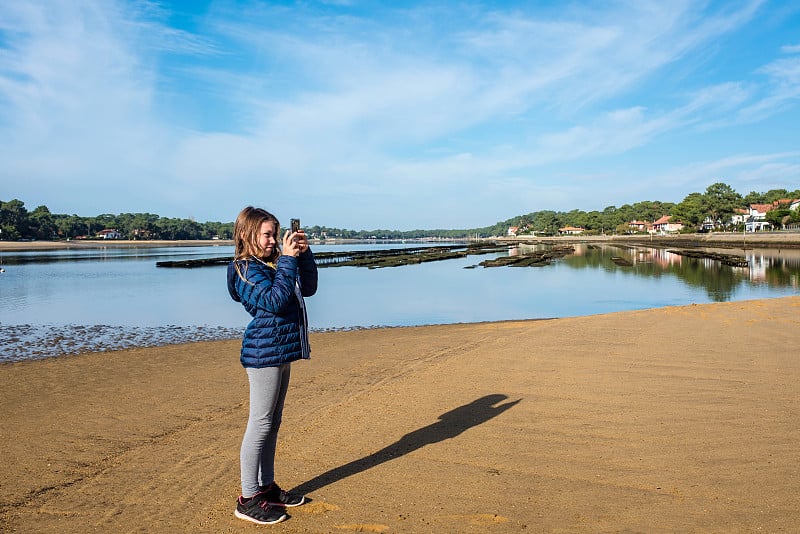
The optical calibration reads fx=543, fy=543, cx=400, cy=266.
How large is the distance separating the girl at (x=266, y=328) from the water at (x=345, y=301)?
372 inches

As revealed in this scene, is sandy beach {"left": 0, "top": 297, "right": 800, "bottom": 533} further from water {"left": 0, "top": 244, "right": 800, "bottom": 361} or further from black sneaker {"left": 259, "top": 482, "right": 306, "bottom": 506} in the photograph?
water {"left": 0, "top": 244, "right": 800, "bottom": 361}

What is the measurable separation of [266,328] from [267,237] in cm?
55

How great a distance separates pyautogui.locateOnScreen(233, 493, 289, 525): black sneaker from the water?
30.8 ft

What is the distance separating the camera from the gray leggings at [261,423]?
3164 mm

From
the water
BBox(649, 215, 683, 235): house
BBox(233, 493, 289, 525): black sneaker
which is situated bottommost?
the water

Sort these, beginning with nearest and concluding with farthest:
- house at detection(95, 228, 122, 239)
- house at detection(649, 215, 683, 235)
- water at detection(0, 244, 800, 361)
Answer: water at detection(0, 244, 800, 361) → house at detection(649, 215, 683, 235) → house at detection(95, 228, 122, 239)

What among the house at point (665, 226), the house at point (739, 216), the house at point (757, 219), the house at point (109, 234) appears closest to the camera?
the house at point (757, 219)

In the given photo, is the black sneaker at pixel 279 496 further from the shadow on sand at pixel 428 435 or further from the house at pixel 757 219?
the house at pixel 757 219

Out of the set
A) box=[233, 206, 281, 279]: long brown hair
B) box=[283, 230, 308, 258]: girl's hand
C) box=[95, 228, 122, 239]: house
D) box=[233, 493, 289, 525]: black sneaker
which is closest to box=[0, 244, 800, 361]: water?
box=[233, 493, 289, 525]: black sneaker

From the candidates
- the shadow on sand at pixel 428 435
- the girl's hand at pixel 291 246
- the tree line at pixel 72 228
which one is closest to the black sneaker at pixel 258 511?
the shadow on sand at pixel 428 435

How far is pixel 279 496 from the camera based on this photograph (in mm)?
3393

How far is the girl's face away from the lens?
3.24m

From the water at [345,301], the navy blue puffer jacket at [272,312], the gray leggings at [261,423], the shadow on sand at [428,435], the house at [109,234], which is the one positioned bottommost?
the water at [345,301]

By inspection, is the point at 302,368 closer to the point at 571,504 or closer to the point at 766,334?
the point at 571,504
